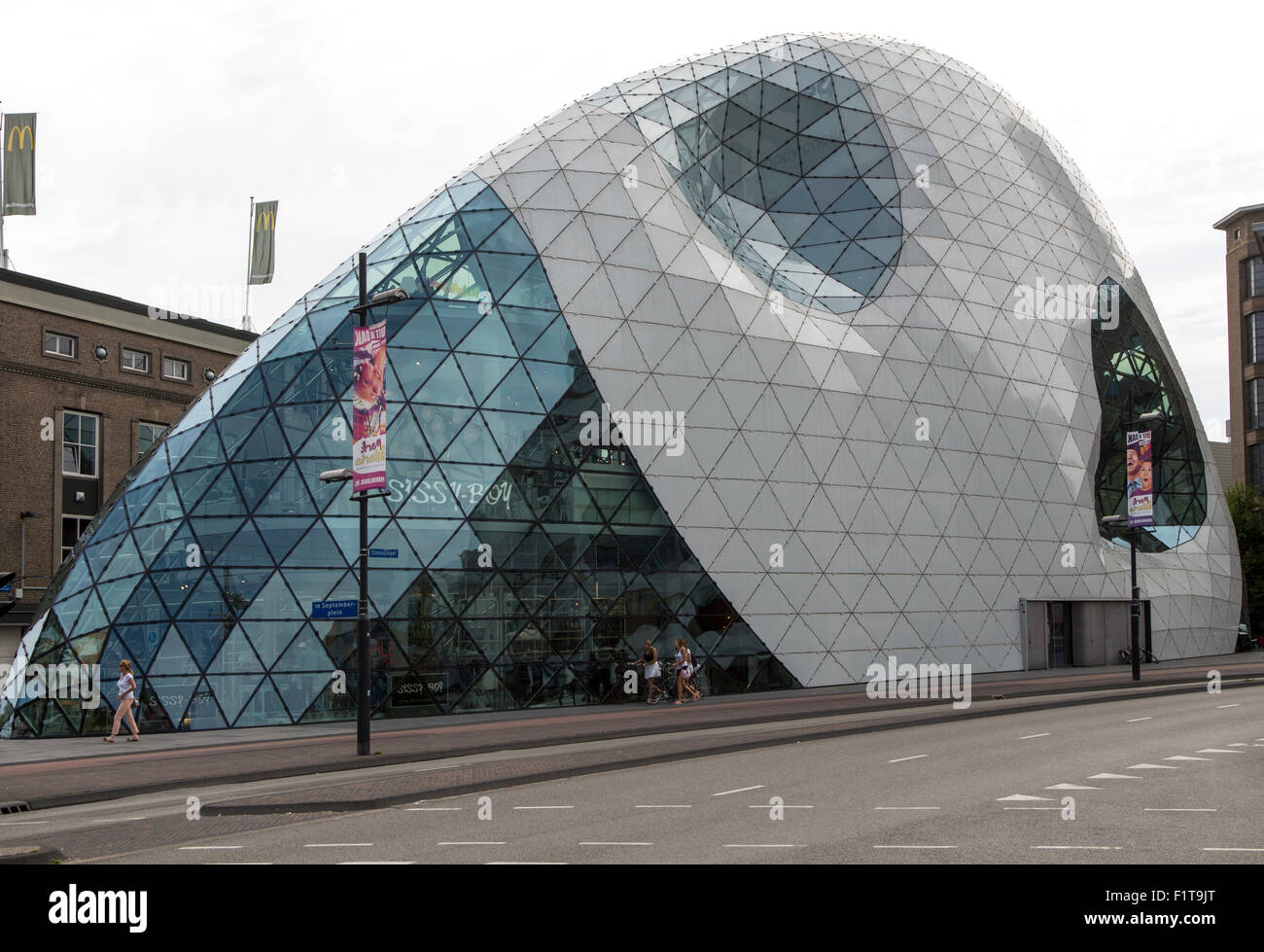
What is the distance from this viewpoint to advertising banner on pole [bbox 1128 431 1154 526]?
35250 mm

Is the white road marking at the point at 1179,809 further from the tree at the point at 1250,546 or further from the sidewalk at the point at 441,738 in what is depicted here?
the tree at the point at 1250,546

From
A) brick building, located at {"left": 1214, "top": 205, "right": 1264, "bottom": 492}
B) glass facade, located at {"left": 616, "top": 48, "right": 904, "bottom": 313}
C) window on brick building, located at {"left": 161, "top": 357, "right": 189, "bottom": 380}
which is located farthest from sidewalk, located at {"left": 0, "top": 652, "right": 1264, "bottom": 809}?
brick building, located at {"left": 1214, "top": 205, "right": 1264, "bottom": 492}

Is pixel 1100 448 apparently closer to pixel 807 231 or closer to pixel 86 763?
pixel 807 231

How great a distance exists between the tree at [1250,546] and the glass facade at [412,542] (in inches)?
1799

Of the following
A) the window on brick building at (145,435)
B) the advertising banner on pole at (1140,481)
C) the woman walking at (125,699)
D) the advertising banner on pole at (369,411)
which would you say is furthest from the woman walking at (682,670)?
A: the window on brick building at (145,435)

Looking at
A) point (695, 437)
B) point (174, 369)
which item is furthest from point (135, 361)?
point (695, 437)

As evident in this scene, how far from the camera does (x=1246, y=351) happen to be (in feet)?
269

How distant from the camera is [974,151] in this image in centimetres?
4075

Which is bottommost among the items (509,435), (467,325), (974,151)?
(509,435)

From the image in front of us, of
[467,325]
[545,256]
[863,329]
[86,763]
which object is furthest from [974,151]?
[86,763]

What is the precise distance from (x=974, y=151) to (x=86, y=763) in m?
34.0

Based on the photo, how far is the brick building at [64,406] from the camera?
158 ft

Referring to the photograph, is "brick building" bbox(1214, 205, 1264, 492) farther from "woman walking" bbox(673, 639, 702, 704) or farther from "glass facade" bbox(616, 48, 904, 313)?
"woman walking" bbox(673, 639, 702, 704)

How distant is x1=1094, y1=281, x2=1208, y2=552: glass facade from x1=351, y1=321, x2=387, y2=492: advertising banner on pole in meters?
28.5
